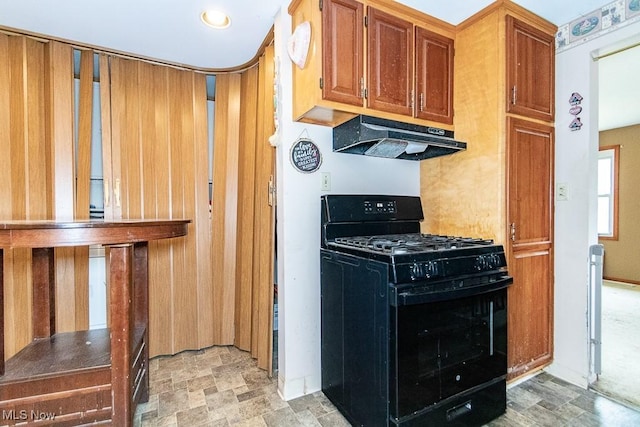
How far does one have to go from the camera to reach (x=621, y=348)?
2432mm

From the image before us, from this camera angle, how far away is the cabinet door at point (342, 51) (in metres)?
1.62

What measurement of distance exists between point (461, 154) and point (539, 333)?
4.23 feet

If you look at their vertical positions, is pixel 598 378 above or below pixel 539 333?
below

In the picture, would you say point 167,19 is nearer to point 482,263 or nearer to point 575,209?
point 482,263

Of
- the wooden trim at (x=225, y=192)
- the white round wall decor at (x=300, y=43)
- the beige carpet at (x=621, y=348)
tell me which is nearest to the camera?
the white round wall decor at (x=300, y=43)

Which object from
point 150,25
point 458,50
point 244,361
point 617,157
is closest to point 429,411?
point 244,361

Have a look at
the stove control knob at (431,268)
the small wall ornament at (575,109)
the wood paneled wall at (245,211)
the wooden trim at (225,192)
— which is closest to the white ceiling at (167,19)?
the wood paneled wall at (245,211)

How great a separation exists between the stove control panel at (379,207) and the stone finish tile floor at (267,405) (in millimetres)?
1173

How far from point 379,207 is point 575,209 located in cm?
126

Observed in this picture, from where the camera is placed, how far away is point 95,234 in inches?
48.9

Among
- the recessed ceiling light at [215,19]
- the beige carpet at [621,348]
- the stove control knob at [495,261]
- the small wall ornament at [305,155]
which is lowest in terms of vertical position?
the beige carpet at [621,348]

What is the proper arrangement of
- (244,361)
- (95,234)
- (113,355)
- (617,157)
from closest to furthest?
(95,234) → (113,355) → (244,361) → (617,157)

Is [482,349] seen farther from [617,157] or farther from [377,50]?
[617,157]

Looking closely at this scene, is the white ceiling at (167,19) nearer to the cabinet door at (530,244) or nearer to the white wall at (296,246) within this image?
the white wall at (296,246)
